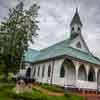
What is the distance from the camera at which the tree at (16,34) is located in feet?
86.2

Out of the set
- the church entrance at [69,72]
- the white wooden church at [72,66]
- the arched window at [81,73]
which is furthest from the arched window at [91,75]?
the church entrance at [69,72]

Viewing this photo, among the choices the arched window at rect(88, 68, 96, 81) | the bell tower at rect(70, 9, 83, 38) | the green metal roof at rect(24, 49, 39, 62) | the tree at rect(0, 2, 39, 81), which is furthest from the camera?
the green metal roof at rect(24, 49, 39, 62)

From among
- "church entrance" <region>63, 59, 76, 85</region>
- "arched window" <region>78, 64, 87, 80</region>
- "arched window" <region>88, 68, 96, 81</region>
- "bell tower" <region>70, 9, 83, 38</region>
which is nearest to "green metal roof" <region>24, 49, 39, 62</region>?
"bell tower" <region>70, 9, 83, 38</region>

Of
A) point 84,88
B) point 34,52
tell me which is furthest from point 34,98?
point 34,52

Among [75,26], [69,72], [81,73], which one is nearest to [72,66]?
[69,72]

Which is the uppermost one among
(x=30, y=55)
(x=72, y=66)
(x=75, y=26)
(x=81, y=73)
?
(x=75, y=26)

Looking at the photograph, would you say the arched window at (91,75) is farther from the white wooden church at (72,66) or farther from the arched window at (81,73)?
the arched window at (81,73)

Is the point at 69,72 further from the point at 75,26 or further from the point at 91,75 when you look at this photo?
the point at 75,26

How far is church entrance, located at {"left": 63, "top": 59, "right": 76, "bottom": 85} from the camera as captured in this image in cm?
3033

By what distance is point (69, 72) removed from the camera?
3112 centimetres

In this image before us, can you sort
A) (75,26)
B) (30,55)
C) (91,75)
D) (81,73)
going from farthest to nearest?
1. (30,55)
2. (75,26)
3. (91,75)
4. (81,73)

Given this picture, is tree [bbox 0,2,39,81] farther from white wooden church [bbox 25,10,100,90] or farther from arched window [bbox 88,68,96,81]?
arched window [bbox 88,68,96,81]

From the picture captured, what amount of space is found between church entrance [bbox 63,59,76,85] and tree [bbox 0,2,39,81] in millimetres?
6729

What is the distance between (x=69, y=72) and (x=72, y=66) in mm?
1080
